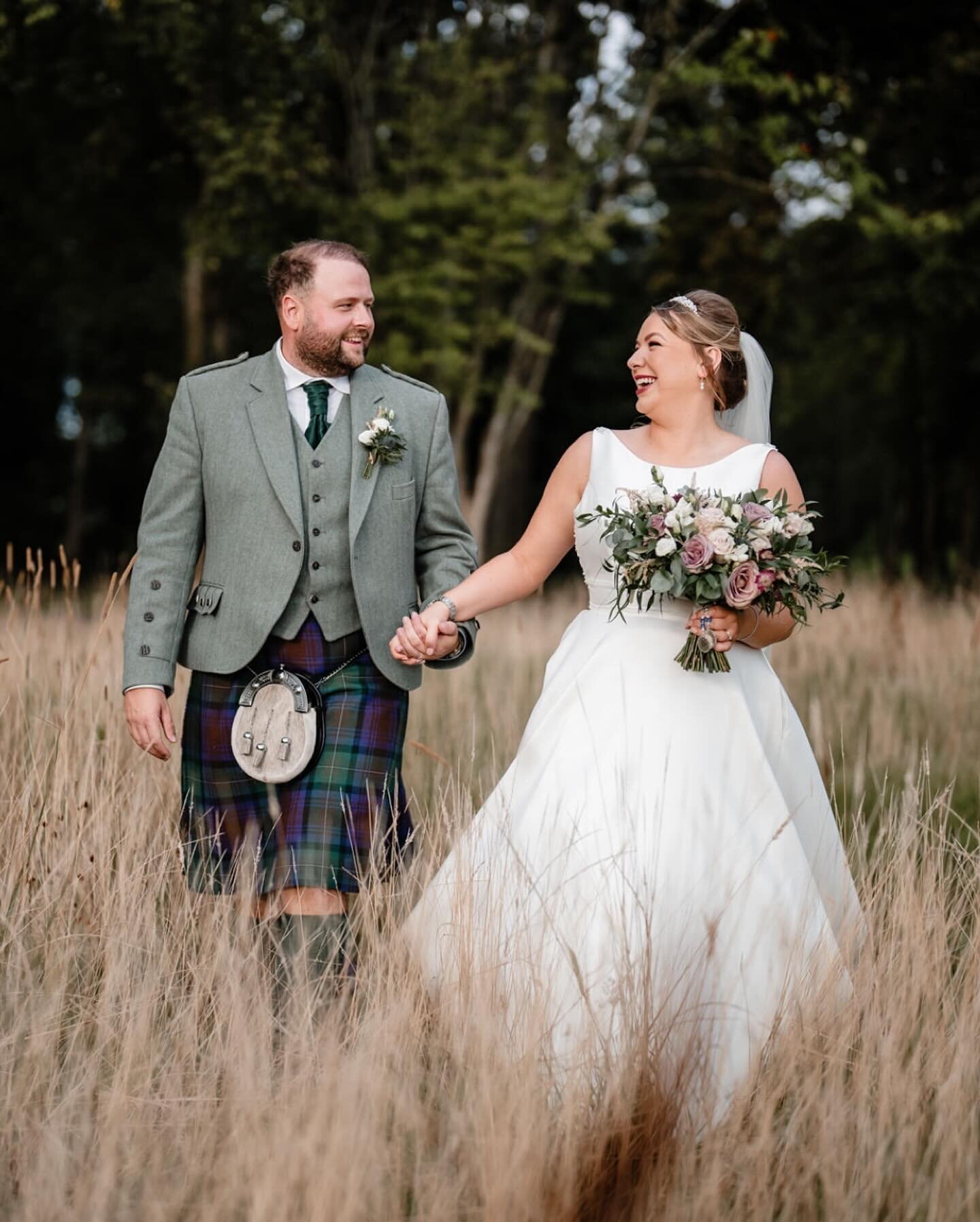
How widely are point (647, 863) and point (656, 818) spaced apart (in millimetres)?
120

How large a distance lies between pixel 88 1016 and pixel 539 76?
11501 mm

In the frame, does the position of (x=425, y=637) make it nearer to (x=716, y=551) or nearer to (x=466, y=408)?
(x=716, y=551)

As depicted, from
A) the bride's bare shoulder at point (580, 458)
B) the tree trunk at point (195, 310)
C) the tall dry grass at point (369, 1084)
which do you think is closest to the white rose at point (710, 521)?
the bride's bare shoulder at point (580, 458)

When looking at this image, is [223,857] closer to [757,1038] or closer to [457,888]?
[457,888]

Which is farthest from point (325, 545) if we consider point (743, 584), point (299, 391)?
point (743, 584)

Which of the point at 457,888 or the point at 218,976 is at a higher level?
the point at 457,888

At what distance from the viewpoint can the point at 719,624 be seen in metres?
3.93

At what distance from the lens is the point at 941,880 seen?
12.5ft

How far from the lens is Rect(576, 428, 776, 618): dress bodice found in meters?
4.17

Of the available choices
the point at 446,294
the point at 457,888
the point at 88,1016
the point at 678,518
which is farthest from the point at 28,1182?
the point at 446,294

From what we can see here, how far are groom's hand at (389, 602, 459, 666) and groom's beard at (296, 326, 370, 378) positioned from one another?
0.76 m

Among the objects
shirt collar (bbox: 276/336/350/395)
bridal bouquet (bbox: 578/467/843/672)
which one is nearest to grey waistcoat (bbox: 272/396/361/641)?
shirt collar (bbox: 276/336/350/395)

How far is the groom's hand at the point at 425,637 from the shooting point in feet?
13.5

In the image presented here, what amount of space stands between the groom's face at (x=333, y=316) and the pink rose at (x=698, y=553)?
3.68 ft
